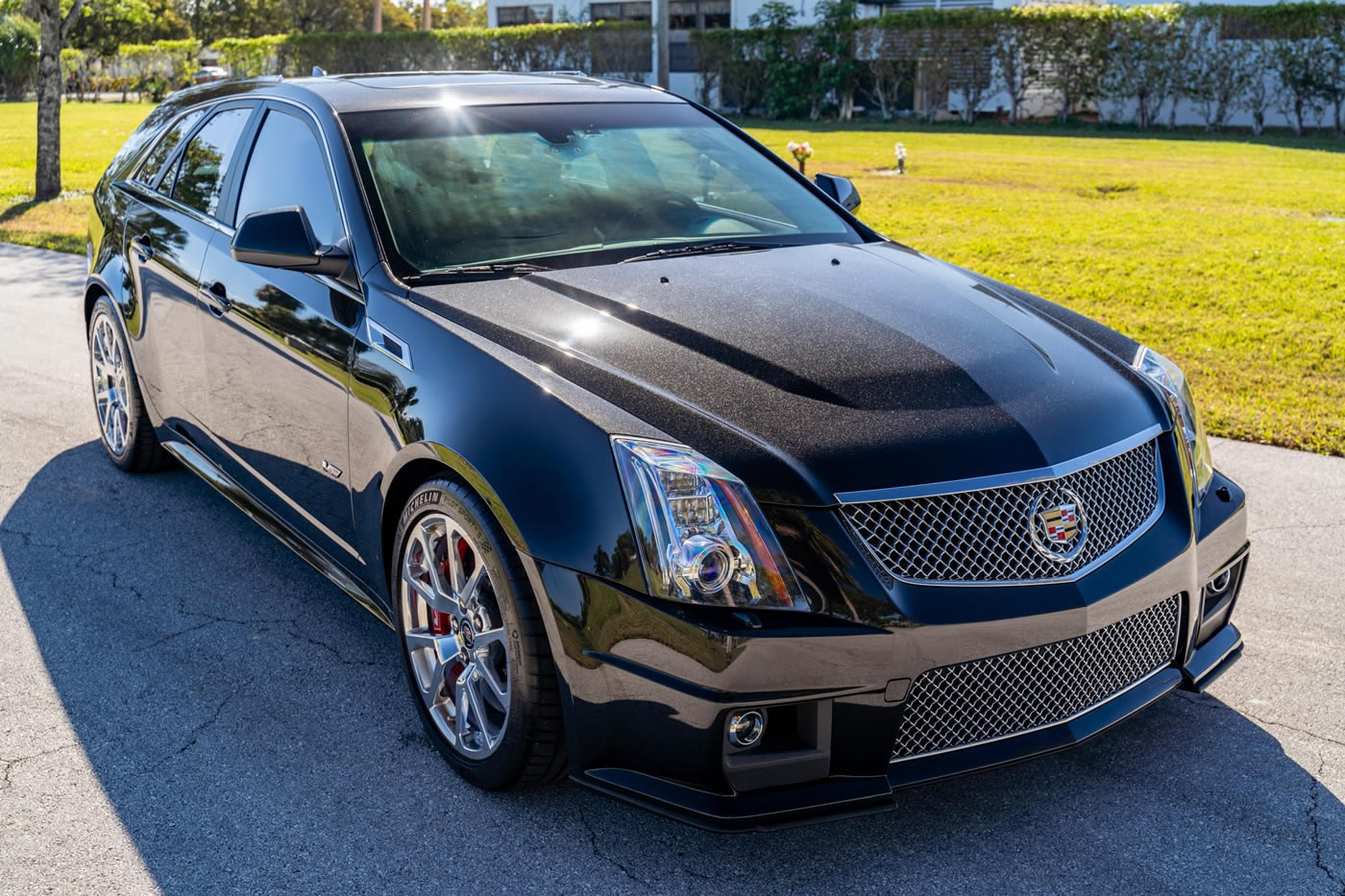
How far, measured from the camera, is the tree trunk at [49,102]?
1548 centimetres

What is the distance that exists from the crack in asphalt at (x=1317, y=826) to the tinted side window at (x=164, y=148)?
4610mm

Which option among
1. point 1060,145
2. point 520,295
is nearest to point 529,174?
point 520,295

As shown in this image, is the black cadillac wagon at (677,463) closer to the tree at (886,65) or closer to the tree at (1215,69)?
the tree at (1215,69)

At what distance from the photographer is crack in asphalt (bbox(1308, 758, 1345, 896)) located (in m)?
2.94

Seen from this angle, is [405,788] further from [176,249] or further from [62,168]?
[62,168]

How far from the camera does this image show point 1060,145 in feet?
77.6

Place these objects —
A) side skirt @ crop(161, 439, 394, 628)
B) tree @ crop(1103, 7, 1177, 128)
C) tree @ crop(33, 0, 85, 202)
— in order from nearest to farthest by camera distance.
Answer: side skirt @ crop(161, 439, 394, 628) < tree @ crop(33, 0, 85, 202) < tree @ crop(1103, 7, 1177, 128)

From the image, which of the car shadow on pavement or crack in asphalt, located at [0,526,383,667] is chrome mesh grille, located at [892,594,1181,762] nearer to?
the car shadow on pavement

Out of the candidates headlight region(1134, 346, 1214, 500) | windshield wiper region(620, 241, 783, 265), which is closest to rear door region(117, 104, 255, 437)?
windshield wiper region(620, 241, 783, 265)

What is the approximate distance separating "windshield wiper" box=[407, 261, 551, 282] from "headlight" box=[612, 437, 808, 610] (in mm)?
1220

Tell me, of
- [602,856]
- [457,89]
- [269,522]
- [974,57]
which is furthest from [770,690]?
[974,57]

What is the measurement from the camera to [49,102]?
15930 millimetres

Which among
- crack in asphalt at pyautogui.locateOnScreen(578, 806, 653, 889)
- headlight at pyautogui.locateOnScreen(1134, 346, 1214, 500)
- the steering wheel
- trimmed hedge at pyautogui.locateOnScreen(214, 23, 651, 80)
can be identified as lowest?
crack in asphalt at pyautogui.locateOnScreen(578, 806, 653, 889)

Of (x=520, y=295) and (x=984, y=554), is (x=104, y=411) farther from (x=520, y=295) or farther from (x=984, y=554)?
(x=984, y=554)
